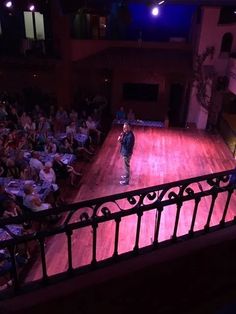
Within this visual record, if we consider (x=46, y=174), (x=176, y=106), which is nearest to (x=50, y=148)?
(x=46, y=174)

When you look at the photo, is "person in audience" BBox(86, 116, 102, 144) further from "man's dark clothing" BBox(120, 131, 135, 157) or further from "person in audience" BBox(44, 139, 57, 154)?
"man's dark clothing" BBox(120, 131, 135, 157)

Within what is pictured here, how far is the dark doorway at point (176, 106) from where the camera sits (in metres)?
15.7

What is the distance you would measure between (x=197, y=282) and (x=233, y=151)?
31.1 ft

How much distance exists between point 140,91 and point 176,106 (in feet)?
6.94

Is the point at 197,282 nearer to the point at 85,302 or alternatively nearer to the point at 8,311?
the point at 85,302

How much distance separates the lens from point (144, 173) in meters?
9.19

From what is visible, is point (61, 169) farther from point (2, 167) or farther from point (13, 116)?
point (13, 116)

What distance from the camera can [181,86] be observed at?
1575 centimetres

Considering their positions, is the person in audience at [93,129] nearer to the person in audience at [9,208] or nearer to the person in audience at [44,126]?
the person in audience at [44,126]

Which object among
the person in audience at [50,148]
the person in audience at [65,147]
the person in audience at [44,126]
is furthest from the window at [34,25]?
the person in audience at [50,148]

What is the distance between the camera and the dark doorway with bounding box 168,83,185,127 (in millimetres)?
15672

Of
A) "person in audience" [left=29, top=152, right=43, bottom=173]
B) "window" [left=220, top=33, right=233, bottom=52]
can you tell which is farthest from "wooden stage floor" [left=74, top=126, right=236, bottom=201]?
"window" [left=220, top=33, right=233, bottom=52]

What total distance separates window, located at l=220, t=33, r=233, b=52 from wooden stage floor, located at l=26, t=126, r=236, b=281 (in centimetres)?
392

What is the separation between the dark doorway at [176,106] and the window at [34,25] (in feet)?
22.6
